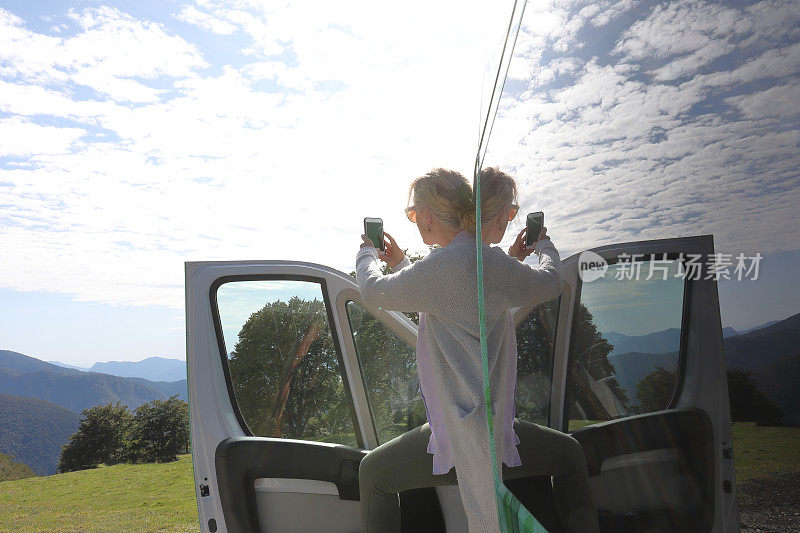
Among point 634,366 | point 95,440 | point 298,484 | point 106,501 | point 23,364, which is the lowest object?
point 106,501

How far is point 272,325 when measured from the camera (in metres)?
2.45

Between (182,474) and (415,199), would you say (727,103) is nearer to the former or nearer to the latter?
(415,199)

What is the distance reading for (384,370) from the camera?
2.33m

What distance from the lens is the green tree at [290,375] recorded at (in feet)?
7.59

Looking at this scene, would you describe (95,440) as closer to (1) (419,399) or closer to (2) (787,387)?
(1) (419,399)

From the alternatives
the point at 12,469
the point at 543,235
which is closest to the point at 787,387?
the point at 543,235

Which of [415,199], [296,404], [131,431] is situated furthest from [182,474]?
[415,199]

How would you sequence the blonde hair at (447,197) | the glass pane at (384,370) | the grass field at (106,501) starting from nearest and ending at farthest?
the blonde hair at (447,197) < the glass pane at (384,370) < the grass field at (106,501)

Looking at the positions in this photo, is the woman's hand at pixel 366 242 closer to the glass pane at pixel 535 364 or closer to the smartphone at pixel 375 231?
the smartphone at pixel 375 231

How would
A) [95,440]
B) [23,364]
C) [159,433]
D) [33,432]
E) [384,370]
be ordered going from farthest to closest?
[23,364], [33,432], [95,440], [159,433], [384,370]

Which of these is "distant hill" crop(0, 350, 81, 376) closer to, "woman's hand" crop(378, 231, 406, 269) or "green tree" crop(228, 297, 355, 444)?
→ "green tree" crop(228, 297, 355, 444)

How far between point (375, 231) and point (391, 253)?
0.06 m

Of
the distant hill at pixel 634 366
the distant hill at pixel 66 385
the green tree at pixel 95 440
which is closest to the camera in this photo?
the distant hill at pixel 634 366

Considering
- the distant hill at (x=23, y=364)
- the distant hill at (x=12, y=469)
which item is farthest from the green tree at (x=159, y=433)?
the distant hill at (x=23, y=364)
